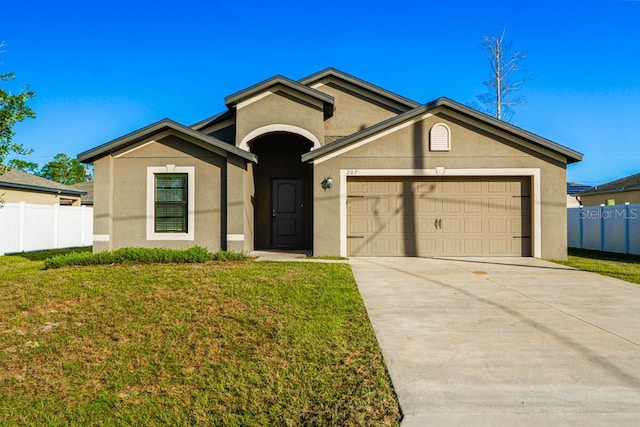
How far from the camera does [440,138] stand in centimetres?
1168

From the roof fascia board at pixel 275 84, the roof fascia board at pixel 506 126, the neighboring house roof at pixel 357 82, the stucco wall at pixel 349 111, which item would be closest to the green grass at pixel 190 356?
the roof fascia board at pixel 506 126

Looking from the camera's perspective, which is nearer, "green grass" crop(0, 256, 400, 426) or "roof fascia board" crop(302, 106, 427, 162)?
"green grass" crop(0, 256, 400, 426)

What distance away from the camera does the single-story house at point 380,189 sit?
11.6 metres

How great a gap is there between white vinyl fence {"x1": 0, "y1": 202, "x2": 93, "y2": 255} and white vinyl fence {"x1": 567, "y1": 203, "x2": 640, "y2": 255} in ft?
69.4

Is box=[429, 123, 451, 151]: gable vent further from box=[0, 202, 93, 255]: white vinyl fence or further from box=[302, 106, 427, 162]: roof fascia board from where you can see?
box=[0, 202, 93, 255]: white vinyl fence

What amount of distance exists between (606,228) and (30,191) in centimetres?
2544

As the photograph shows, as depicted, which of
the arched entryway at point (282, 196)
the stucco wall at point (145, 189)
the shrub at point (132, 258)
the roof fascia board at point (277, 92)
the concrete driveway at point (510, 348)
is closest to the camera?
the concrete driveway at point (510, 348)

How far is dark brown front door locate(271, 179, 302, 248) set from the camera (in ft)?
47.2

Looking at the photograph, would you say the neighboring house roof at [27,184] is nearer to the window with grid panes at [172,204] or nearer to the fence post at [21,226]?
the fence post at [21,226]

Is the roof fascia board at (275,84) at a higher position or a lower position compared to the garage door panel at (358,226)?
higher

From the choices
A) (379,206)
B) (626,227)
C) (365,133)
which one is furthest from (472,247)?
(626,227)

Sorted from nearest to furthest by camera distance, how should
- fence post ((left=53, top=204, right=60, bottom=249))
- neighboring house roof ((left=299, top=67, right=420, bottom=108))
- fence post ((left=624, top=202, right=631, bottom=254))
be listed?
fence post ((left=624, top=202, right=631, bottom=254)) → neighboring house roof ((left=299, top=67, right=420, bottom=108)) → fence post ((left=53, top=204, right=60, bottom=249))

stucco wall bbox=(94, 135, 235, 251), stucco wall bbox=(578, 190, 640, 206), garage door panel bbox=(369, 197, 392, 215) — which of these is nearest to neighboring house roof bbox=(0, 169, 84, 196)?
stucco wall bbox=(94, 135, 235, 251)

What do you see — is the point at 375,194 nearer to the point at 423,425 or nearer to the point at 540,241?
the point at 540,241
